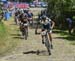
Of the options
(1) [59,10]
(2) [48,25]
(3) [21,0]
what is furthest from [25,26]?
(3) [21,0]

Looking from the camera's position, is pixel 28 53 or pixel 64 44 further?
pixel 64 44

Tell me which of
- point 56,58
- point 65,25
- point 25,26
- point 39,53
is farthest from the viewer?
point 65,25

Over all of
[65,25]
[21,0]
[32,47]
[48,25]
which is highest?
[48,25]

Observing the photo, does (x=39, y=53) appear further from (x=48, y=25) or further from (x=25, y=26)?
(x=25, y=26)

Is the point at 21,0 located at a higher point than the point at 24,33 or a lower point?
lower

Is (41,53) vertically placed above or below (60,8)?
above

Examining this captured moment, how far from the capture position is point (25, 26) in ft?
74.1

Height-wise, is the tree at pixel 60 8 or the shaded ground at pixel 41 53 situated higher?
the shaded ground at pixel 41 53

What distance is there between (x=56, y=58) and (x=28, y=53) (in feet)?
6.26

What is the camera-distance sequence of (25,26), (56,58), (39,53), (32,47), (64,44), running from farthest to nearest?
(25,26)
(64,44)
(32,47)
(39,53)
(56,58)

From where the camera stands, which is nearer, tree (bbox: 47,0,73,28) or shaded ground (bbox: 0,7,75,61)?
shaded ground (bbox: 0,7,75,61)

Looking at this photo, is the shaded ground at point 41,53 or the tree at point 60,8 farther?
the tree at point 60,8

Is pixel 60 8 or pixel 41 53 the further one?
pixel 60 8

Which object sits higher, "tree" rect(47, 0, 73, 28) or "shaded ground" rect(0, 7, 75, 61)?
"shaded ground" rect(0, 7, 75, 61)
